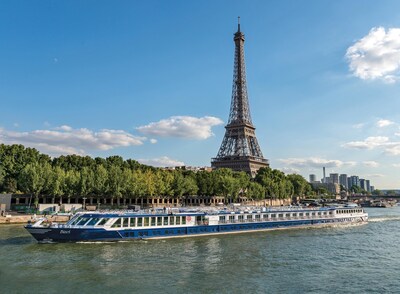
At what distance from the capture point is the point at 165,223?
151 ft

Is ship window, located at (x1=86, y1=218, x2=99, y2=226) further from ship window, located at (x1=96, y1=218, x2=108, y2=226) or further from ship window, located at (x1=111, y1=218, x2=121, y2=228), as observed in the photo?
ship window, located at (x1=111, y1=218, x2=121, y2=228)

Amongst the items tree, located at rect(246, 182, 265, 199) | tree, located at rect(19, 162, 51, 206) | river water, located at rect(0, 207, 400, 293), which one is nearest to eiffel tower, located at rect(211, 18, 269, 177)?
tree, located at rect(246, 182, 265, 199)

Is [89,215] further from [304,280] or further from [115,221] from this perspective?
[304,280]

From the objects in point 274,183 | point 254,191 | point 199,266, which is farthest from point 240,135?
point 199,266

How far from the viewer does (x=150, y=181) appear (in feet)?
312

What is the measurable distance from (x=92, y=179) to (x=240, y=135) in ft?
→ 311

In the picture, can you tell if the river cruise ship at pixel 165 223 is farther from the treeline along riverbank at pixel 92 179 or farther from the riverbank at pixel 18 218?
the treeline along riverbank at pixel 92 179

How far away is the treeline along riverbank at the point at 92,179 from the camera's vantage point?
7794 centimetres

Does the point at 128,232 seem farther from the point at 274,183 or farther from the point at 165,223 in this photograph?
the point at 274,183

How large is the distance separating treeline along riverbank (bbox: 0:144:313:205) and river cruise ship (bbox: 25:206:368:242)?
30.4m

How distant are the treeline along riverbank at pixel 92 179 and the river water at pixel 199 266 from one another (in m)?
33.7

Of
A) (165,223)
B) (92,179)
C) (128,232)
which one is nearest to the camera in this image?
(128,232)

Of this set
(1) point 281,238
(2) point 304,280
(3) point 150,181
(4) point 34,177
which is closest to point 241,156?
(3) point 150,181

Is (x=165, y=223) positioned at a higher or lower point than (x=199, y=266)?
higher
